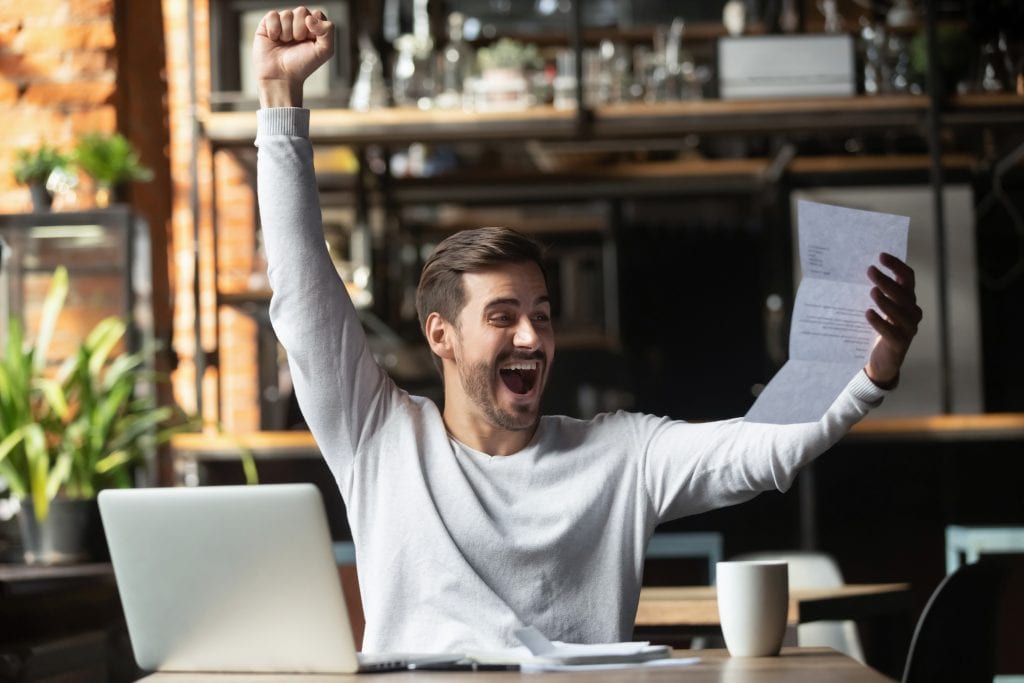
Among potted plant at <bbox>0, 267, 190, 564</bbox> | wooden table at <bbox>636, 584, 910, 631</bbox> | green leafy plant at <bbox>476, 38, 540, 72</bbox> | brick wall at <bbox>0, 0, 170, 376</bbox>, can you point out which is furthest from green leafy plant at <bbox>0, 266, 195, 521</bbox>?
green leafy plant at <bbox>476, 38, 540, 72</bbox>

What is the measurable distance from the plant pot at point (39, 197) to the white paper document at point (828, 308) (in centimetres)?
238

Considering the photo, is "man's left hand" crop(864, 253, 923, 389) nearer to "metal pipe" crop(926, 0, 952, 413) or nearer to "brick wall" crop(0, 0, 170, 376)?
"metal pipe" crop(926, 0, 952, 413)

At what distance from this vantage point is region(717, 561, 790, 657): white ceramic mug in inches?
58.1

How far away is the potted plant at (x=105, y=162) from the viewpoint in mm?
3496

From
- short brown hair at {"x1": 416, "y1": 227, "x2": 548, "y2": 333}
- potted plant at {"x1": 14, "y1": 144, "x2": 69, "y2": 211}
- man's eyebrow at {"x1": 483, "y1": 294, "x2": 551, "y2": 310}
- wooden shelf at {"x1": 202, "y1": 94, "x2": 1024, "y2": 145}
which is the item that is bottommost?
man's eyebrow at {"x1": 483, "y1": 294, "x2": 551, "y2": 310}

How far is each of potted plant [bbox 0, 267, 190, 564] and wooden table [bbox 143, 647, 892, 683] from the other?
1.73 metres

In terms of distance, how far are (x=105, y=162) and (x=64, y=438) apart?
2.67 ft

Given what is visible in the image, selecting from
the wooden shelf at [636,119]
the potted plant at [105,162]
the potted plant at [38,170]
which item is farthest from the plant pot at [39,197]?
the wooden shelf at [636,119]

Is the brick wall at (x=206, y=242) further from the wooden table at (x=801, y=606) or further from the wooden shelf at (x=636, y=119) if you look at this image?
the wooden table at (x=801, y=606)

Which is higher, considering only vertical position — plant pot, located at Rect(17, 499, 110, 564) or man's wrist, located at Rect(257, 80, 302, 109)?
man's wrist, located at Rect(257, 80, 302, 109)

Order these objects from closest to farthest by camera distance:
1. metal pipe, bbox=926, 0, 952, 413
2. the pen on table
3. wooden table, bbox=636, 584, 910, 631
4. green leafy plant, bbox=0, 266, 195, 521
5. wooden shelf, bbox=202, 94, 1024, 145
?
the pen on table → wooden table, bbox=636, 584, 910, 631 → green leafy plant, bbox=0, 266, 195, 521 → metal pipe, bbox=926, 0, 952, 413 → wooden shelf, bbox=202, 94, 1024, 145

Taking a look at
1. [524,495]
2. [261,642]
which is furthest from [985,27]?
[261,642]

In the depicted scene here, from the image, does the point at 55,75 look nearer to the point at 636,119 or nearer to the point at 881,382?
the point at 636,119

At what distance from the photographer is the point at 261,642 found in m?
1.33
